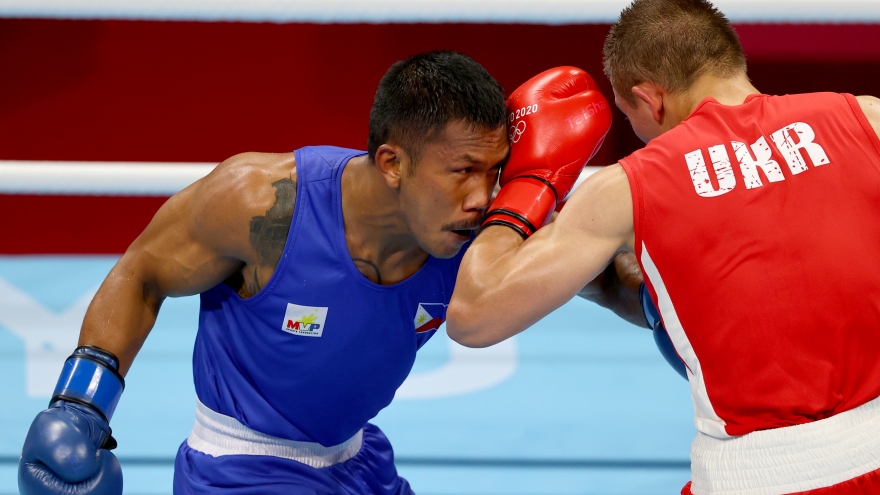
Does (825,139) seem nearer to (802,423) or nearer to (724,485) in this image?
(802,423)

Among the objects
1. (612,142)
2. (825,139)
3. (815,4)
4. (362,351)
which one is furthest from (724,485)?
(612,142)

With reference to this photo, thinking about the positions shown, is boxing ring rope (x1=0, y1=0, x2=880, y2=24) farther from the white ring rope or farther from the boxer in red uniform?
the boxer in red uniform

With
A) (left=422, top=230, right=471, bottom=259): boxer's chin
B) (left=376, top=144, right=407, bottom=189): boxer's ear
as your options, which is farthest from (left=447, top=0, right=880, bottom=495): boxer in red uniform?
(left=376, top=144, right=407, bottom=189): boxer's ear

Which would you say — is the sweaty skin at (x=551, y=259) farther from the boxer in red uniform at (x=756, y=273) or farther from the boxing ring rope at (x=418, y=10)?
the boxing ring rope at (x=418, y=10)

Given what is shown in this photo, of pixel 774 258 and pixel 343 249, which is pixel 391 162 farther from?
pixel 774 258

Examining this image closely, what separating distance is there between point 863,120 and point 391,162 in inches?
39.5

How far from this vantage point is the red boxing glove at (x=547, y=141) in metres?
2.06

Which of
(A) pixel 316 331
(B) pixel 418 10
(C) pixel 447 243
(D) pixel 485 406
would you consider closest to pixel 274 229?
(A) pixel 316 331

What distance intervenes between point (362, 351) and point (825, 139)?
114cm

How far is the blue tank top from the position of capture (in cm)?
225

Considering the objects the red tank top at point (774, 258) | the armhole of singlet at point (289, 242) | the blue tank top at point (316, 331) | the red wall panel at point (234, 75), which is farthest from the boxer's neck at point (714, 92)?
the red wall panel at point (234, 75)

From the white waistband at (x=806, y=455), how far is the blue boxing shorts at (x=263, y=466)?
3.36 feet

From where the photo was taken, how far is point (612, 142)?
17.6 feet

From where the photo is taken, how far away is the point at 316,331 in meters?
2.27
